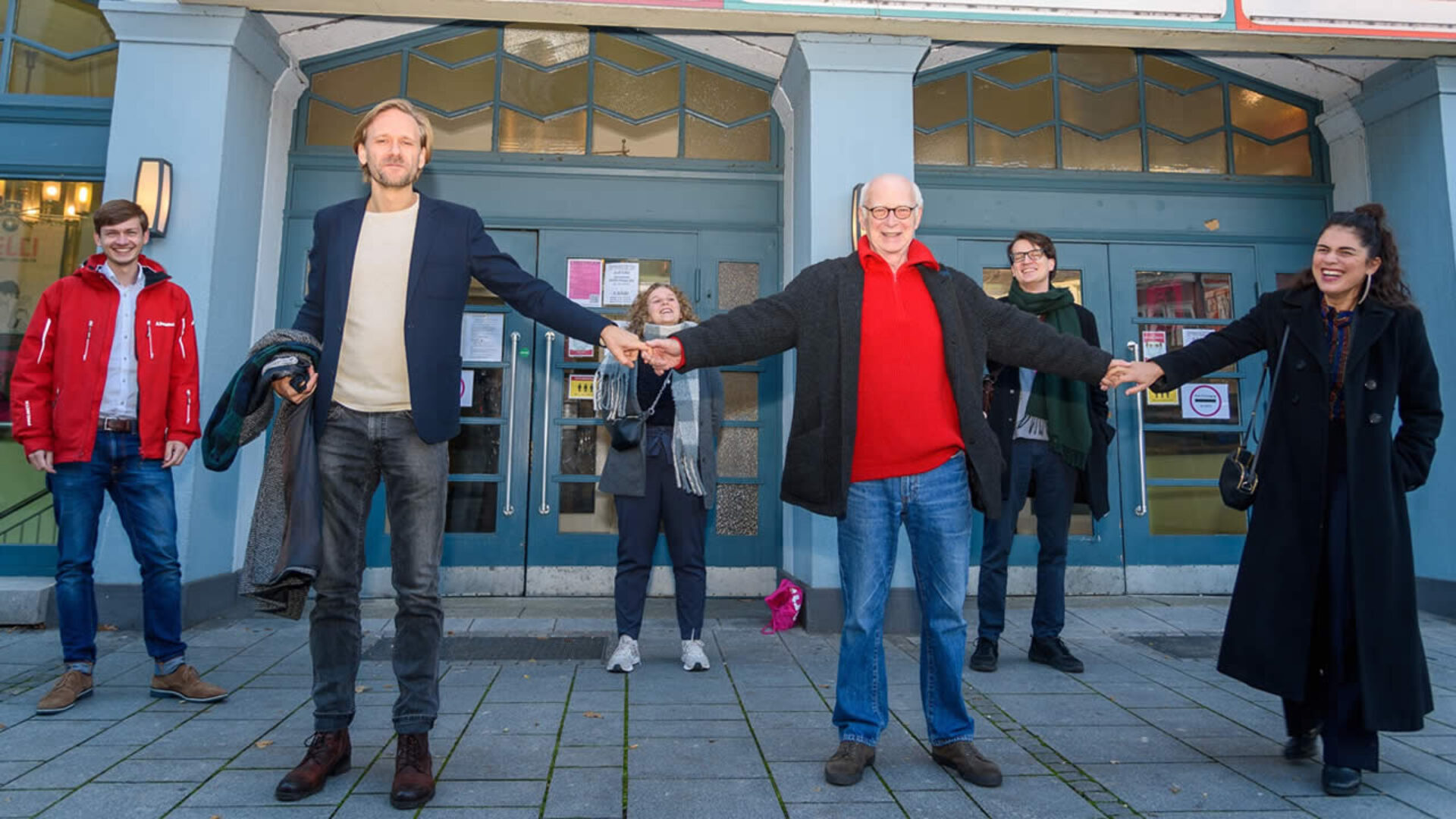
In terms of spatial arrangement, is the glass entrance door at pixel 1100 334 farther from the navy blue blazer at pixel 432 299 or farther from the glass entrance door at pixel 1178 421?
the navy blue blazer at pixel 432 299

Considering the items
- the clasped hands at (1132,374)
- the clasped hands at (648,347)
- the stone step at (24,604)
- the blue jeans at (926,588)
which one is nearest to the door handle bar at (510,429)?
the stone step at (24,604)

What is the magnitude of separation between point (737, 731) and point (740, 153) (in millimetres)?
4475

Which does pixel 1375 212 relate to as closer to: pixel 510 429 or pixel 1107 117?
pixel 1107 117

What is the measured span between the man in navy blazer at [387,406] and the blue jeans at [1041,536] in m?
2.61

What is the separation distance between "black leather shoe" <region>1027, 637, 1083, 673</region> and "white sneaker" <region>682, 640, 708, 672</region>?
170 centimetres

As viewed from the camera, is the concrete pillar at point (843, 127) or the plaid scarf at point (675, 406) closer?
the plaid scarf at point (675, 406)

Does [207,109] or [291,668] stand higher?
[207,109]

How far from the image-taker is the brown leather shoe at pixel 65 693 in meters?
3.47

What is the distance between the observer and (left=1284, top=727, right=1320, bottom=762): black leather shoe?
3098 millimetres

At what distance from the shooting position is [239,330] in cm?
553

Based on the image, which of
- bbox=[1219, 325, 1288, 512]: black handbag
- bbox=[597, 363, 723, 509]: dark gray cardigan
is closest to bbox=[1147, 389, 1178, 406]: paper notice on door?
bbox=[1219, 325, 1288, 512]: black handbag

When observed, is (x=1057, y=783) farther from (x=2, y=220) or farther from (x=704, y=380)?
(x=2, y=220)

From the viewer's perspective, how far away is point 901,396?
295 centimetres

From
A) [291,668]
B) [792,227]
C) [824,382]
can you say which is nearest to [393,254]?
[824,382]
